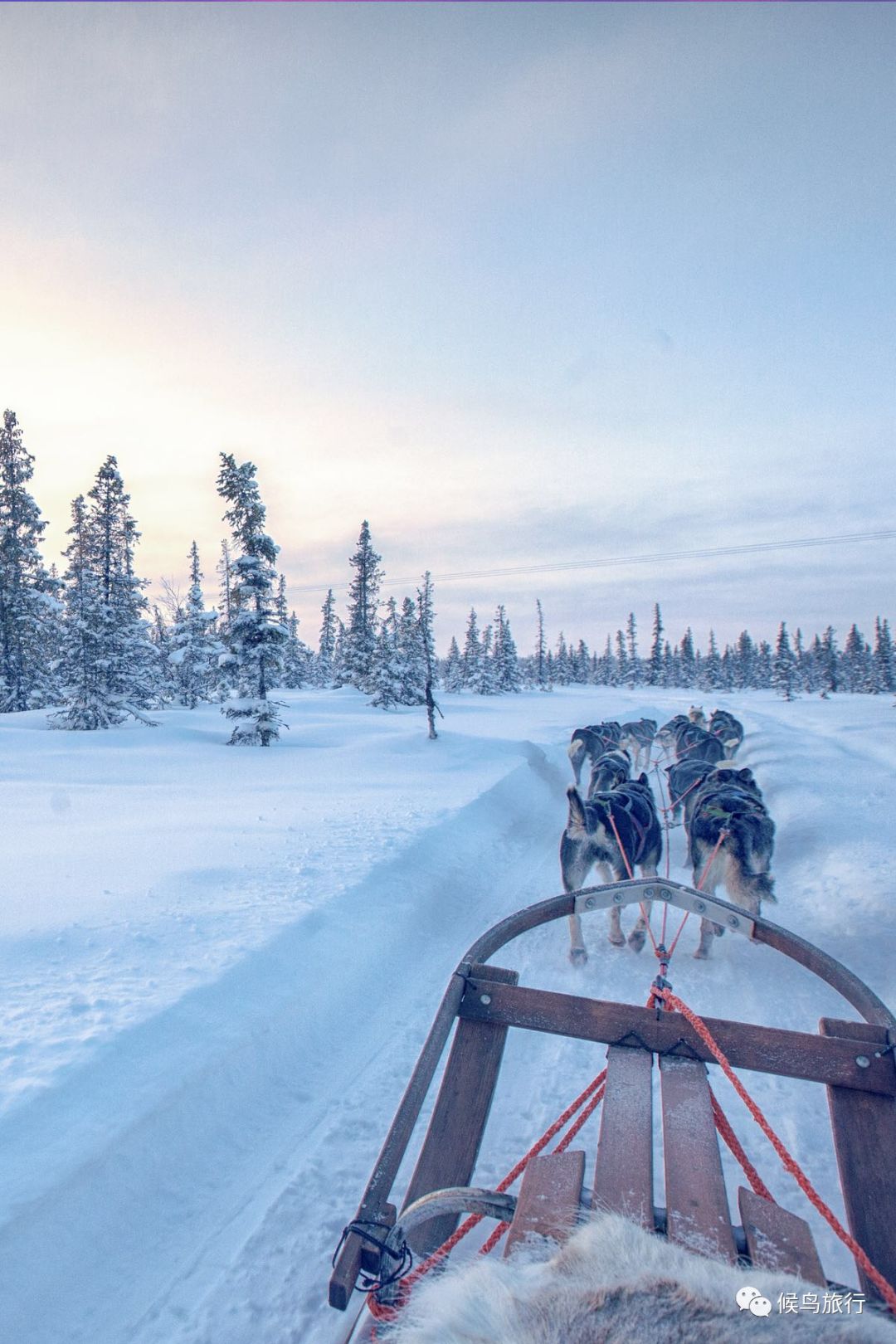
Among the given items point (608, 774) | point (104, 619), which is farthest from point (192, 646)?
point (608, 774)

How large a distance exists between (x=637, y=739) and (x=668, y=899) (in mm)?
13478

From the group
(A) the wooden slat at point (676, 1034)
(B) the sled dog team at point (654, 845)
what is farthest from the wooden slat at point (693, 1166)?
(B) the sled dog team at point (654, 845)

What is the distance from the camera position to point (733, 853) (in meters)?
5.54

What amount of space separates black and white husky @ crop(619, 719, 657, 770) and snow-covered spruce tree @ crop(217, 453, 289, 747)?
10402 millimetres

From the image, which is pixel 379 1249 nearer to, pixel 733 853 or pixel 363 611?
pixel 733 853

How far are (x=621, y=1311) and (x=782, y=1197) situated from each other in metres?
2.18

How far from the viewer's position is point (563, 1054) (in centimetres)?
387

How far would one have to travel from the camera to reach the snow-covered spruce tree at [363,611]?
144ft

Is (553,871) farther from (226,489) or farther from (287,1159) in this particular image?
(226,489)

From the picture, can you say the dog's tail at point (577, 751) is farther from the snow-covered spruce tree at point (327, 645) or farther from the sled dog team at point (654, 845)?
the snow-covered spruce tree at point (327, 645)

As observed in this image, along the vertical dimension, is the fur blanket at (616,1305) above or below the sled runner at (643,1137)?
above

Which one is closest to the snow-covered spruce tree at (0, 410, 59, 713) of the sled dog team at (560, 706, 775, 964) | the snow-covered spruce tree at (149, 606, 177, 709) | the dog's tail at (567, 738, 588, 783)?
the snow-covered spruce tree at (149, 606, 177, 709)

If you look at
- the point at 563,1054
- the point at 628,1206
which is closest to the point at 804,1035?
the point at 628,1206

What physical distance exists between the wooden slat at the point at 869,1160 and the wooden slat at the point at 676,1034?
5 cm
